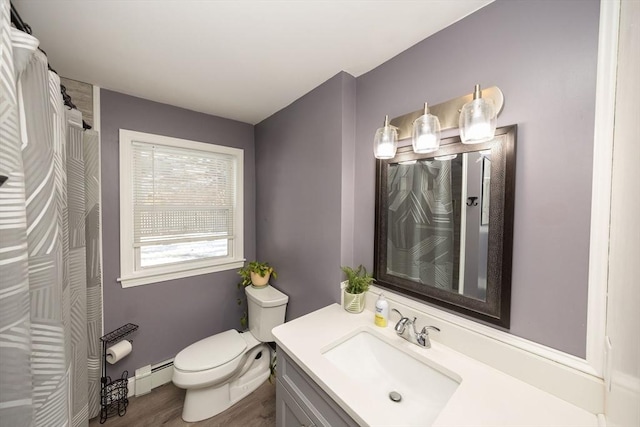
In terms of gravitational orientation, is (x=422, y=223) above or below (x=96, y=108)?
below

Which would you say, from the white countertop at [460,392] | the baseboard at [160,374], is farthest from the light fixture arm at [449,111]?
the baseboard at [160,374]

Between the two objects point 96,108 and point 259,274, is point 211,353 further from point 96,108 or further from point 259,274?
point 96,108

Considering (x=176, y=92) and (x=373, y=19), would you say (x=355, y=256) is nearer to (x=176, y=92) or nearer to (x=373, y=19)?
(x=373, y=19)

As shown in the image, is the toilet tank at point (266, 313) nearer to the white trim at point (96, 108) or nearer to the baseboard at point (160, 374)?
the baseboard at point (160, 374)

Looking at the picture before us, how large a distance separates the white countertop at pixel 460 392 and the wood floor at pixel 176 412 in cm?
91

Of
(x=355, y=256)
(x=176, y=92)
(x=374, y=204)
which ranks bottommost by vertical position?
(x=355, y=256)

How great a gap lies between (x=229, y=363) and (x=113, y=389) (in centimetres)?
89

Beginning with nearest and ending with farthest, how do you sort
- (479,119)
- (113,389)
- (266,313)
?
(479,119) → (113,389) → (266,313)

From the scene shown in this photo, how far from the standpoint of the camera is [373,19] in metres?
0.99

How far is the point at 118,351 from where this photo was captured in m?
1.53

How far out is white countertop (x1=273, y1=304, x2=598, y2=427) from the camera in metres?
0.66

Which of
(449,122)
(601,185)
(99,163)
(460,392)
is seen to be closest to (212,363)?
(460,392)

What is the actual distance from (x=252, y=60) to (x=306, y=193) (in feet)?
2.83

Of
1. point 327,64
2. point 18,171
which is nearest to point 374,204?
point 327,64
